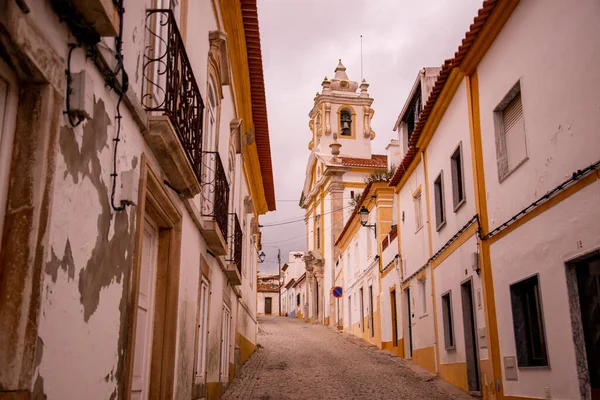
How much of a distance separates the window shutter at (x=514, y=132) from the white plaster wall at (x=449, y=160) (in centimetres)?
145

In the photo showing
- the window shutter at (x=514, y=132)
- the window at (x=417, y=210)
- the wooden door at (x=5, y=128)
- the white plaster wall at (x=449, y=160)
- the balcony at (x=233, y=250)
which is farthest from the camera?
the window at (x=417, y=210)

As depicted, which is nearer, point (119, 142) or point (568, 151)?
point (119, 142)

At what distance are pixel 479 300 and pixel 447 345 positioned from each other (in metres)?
2.87

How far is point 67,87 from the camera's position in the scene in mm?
2980

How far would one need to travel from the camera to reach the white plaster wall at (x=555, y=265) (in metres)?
6.35

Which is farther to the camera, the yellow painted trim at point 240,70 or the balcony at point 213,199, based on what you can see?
the yellow painted trim at point 240,70

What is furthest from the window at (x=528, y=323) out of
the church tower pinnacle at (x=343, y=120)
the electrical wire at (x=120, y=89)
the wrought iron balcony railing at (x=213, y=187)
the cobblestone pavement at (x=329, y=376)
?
the church tower pinnacle at (x=343, y=120)

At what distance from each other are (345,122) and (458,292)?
31.5 metres

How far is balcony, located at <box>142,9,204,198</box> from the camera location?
4738 millimetres

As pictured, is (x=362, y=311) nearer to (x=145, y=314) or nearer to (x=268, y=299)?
(x=145, y=314)

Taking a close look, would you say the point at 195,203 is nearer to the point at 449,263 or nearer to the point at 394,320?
the point at 449,263

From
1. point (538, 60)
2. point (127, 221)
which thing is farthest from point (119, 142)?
point (538, 60)

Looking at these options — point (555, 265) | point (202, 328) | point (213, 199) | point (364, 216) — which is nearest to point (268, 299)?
point (364, 216)

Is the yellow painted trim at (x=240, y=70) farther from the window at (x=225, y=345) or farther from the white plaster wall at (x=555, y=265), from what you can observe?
the white plaster wall at (x=555, y=265)
